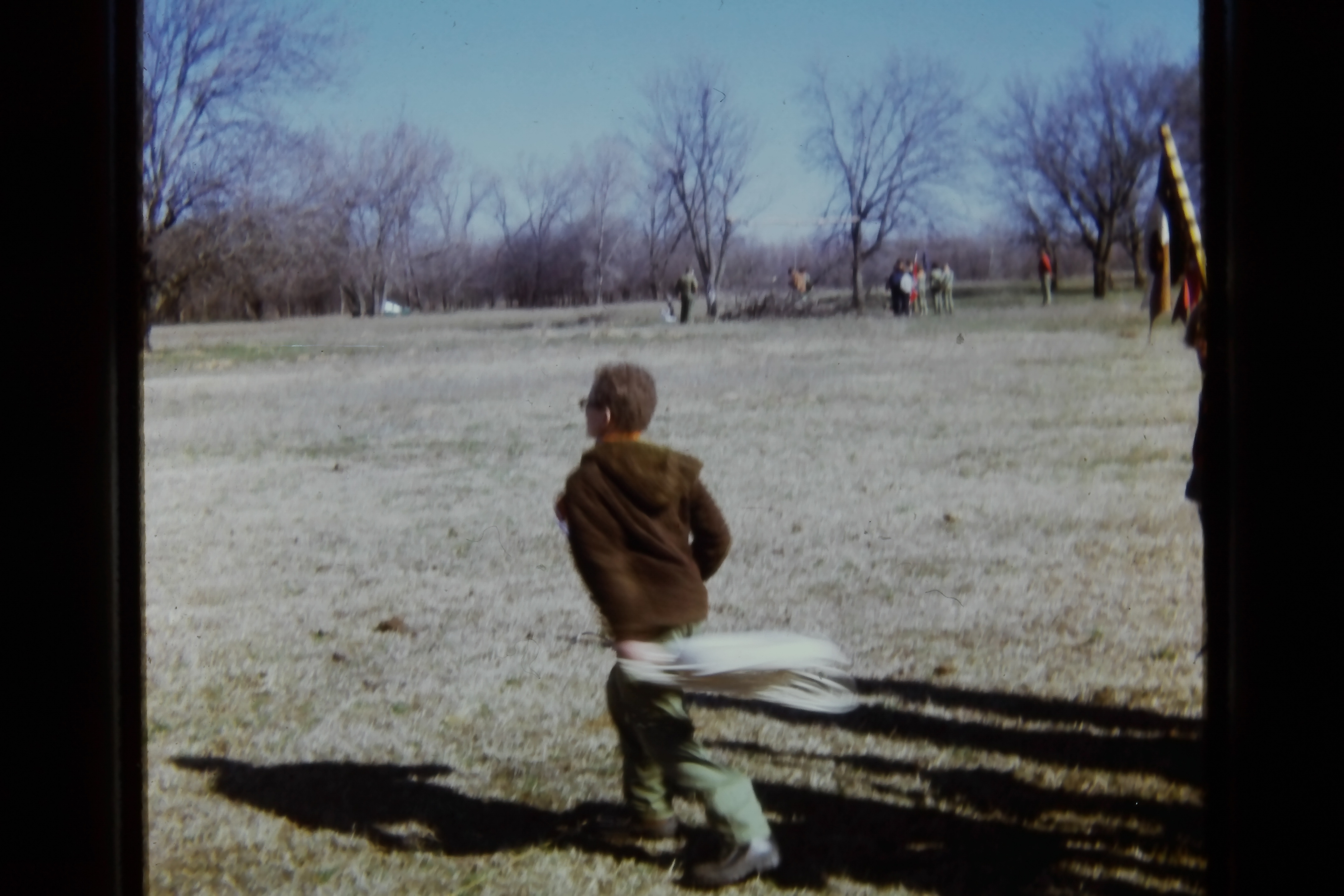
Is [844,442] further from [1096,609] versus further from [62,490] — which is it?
[62,490]

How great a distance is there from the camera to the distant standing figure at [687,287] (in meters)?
3.92

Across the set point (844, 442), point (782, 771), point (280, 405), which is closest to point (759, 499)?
point (844, 442)

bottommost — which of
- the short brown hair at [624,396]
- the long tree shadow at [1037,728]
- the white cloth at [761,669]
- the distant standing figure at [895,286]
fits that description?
the long tree shadow at [1037,728]

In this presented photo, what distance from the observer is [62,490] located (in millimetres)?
1649

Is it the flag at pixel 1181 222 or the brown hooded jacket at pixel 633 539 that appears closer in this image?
the flag at pixel 1181 222

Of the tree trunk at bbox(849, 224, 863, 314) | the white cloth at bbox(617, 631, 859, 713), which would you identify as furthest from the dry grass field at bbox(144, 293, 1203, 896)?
the white cloth at bbox(617, 631, 859, 713)

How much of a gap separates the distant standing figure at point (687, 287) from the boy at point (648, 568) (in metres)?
1.32

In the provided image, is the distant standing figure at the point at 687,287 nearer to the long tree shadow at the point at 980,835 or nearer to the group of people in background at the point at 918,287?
the group of people in background at the point at 918,287

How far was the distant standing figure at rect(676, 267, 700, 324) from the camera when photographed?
392cm

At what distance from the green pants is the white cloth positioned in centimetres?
13

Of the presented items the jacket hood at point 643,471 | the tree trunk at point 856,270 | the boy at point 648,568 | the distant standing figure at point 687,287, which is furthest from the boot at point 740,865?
the distant standing figure at point 687,287

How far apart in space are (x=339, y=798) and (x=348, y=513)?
253 cm

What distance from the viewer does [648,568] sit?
258 centimetres

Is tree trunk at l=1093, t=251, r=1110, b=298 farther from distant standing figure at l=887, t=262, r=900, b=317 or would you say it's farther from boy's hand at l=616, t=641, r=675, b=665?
boy's hand at l=616, t=641, r=675, b=665
